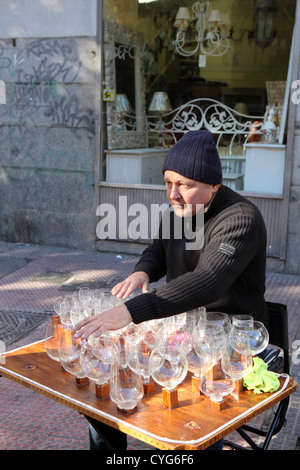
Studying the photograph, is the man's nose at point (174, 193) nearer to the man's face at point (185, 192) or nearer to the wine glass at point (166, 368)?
the man's face at point (185, 192)

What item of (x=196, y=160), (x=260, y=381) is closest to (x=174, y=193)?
(x=196, y=160)

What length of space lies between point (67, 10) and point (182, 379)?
20.7 feet

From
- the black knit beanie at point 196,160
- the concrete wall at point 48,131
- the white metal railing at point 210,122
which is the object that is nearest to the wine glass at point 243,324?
the black knit beanie at point 196,160

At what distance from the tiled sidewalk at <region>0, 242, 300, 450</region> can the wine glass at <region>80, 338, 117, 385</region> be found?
123cm

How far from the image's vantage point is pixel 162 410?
6.47 feet

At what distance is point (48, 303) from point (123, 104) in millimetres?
3253

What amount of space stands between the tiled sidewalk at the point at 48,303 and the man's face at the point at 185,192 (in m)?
1.50

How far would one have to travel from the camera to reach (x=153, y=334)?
2.30m

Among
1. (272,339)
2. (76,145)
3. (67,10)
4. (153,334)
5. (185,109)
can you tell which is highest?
(67,10)

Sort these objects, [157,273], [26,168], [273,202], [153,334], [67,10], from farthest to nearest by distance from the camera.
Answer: [26,168]
[67,10]
[273,202]
[157,273]
[153,334]

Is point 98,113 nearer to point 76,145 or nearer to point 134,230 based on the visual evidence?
point 76,145

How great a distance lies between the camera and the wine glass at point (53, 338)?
2.37 metres

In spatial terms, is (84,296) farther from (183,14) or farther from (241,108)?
(183,14)

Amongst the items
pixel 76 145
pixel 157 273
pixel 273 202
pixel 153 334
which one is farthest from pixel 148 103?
pixel 153 334
